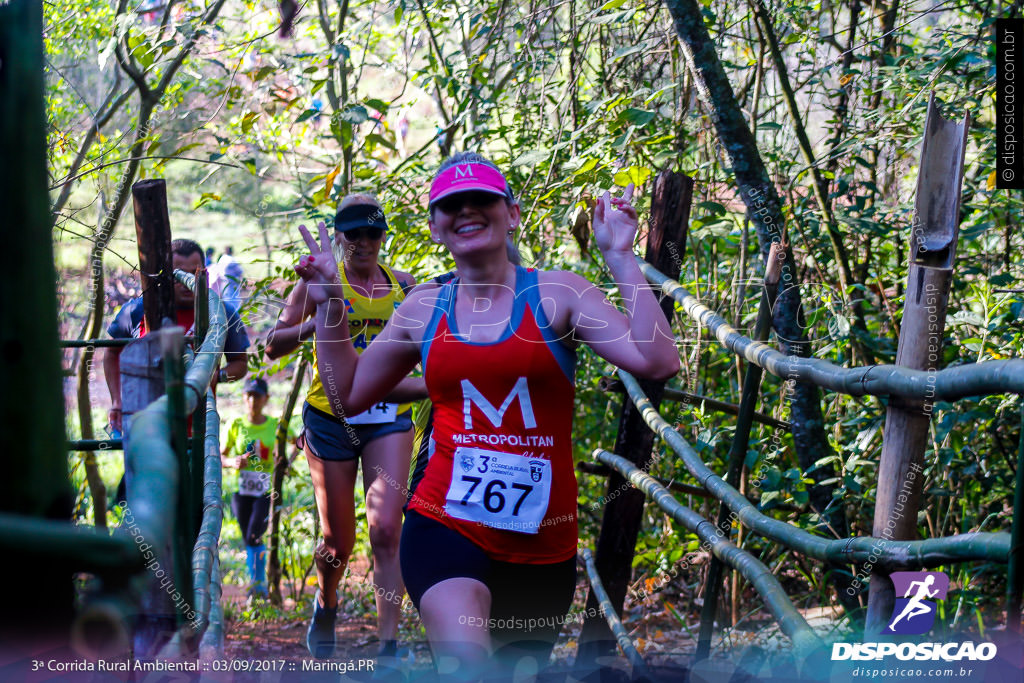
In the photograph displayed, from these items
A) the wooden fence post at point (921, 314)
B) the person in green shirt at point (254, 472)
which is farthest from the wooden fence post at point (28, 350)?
the person in green shirt at point (254, 472)

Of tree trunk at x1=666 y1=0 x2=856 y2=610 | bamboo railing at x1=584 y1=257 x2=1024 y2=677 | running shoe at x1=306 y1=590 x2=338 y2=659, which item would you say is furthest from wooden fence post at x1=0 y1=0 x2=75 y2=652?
running shoe at x1=306 y1=590 x2=338 y2=659

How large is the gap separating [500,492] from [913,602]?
0.99m

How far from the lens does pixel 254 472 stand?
6656 millimetres

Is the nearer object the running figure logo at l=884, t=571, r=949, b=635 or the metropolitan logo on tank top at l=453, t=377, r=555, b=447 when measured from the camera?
the running figure logo at l=884, t=571, r=949, b=635

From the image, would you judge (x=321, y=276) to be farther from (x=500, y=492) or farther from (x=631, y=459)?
(x=631, y=459)

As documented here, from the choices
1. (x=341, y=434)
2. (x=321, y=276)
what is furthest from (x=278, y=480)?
(x=321, y=276)

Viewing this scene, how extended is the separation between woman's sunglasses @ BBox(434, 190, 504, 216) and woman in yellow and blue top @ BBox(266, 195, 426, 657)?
4.75 feet

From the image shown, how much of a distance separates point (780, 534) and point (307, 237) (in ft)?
4.96

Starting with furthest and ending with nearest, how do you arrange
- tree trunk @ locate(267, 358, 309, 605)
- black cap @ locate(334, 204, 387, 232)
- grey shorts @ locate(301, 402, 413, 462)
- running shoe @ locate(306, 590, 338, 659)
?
tree trunk @ locate(267, 358, 309, 605) → running shoe @ locate(306, 590, 338, 659) → grey shorts @ locate(301, 402, 413, 462) → black cap @ locate(334, 204, 387, 232)

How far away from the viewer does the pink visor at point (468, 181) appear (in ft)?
7.82

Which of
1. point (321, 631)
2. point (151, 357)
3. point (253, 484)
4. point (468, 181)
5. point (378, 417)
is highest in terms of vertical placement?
point (468, 181)

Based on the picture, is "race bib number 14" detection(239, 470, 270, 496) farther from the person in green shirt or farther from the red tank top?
the red tank top

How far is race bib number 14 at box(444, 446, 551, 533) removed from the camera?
230 cm

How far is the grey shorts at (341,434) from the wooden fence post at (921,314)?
2.54 metres
